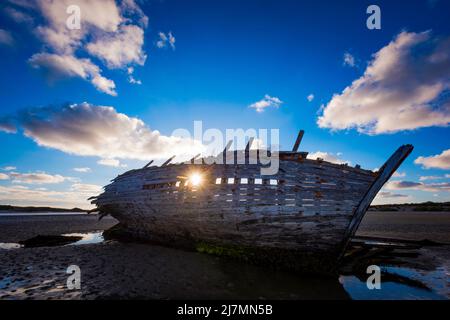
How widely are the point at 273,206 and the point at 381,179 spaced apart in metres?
3.55

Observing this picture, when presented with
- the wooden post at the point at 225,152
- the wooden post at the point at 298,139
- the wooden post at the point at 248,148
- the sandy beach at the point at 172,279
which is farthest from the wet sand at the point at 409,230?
the wooden post at the point at 225,152

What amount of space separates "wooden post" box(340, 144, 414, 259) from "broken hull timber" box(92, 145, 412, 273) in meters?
0.03

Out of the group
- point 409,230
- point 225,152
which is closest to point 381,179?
point 225,152

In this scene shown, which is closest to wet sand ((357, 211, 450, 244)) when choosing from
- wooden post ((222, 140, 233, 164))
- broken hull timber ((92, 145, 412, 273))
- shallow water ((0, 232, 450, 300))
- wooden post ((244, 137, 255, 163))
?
shallow water ((0, 232, 450, 300))

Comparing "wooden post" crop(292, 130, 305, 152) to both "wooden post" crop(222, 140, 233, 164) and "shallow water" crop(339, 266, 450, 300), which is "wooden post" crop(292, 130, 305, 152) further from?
"shallow water" crop(339, 266, 450, 300)

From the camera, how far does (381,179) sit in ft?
24.1

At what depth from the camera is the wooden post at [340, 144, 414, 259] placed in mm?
7270

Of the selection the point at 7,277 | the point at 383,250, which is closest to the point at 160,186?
the point at 7,277

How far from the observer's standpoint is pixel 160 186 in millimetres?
11398

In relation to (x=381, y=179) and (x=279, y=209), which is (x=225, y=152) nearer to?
(x=279, y=209)

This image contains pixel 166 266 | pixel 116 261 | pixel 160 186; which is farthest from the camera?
pixel 160 186
